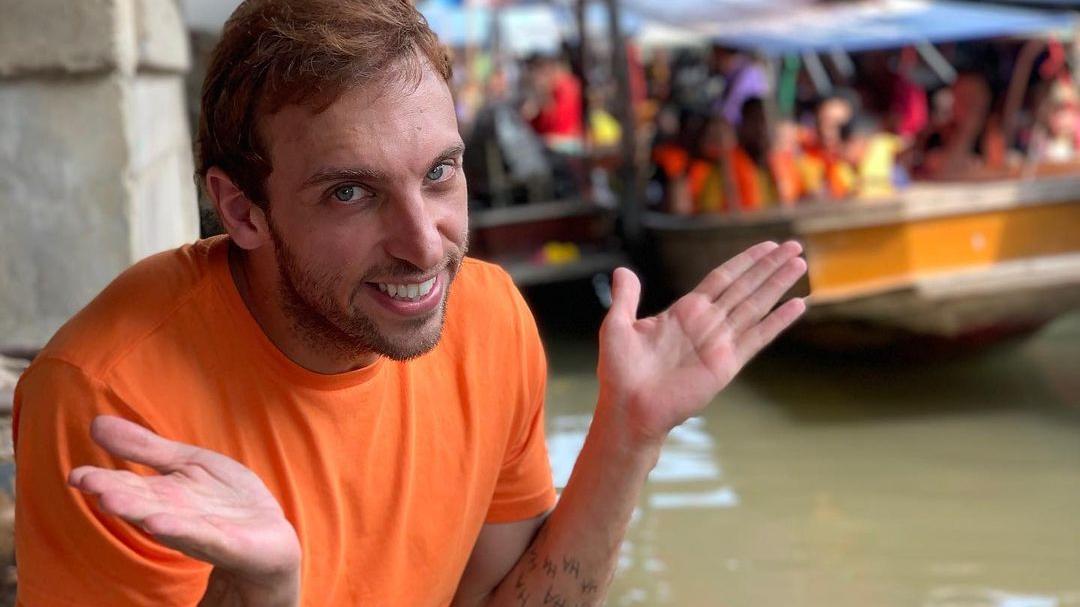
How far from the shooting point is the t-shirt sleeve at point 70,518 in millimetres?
1584

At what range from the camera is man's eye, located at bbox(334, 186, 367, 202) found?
1701 mm

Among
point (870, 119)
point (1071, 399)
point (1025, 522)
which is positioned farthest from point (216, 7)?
point (870, 119)

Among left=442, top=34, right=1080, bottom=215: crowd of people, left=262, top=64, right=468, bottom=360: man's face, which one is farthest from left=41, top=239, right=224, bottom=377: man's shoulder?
left=442, top=34, right=1080, bottom=215: crowd of people

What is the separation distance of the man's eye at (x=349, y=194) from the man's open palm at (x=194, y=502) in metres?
0.38

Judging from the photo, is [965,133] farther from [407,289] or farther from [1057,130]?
[407,289]

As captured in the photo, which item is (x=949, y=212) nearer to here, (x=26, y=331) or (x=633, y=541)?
(x=633, y=541)

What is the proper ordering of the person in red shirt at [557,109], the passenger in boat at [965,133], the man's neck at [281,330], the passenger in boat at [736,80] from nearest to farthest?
the man's neck at [281,330], the passenger in boat at [965,133], the passenger in boat at [736,80], the person in red shirt at [557,109]

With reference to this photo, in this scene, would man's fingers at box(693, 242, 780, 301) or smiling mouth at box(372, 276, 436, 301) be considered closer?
smiling mouth at box(372, 276, 436, 301)

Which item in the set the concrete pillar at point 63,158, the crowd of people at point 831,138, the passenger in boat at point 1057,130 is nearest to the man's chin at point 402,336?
the concrete pillar at point 63,158

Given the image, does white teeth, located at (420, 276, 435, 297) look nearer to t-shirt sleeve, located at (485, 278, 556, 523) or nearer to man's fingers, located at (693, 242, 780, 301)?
t-shirt sleeve, located at (485, 278, 556, 523)

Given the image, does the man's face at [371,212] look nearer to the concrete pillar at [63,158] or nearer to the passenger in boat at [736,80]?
the concrete pillar at [63,158]

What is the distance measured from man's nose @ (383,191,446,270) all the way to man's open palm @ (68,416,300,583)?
1.16ft

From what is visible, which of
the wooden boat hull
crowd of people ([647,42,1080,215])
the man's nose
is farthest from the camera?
crowd of people ([647,42,1080,215])

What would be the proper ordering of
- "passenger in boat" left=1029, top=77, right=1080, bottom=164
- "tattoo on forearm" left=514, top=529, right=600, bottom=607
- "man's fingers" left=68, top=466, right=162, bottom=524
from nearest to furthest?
"man's fingers" left=68, top=466, right=162, bottom=524
"tattoo on forearm" left=514, top=529, right=600, bottom=607
"passenger in boat" left=1029, top=77, right=1080, bottom=164
